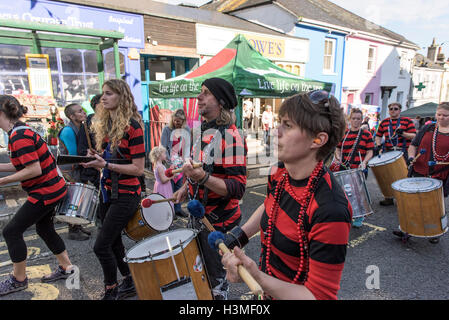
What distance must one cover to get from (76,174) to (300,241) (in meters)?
4.19

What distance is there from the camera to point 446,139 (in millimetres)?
4293

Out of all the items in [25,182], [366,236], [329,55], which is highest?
[329,55]

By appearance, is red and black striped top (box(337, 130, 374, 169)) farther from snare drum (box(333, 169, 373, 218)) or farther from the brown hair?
the brown hair

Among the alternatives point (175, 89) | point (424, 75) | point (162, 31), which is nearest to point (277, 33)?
point (162, 31)

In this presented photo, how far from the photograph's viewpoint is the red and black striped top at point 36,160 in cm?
258

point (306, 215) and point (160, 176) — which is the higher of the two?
point (306, 215)

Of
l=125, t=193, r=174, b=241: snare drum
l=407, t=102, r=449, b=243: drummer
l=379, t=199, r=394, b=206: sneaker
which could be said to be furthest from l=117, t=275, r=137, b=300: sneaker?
l=379, t=199, r=394, b=206: sneaker

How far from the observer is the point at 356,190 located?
4125 mm

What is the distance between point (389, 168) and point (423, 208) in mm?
1350

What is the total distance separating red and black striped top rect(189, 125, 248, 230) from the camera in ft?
6.90

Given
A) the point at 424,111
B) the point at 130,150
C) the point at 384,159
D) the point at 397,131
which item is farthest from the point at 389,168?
the point at 424,111

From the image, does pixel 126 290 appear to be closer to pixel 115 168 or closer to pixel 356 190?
pixel 115 168

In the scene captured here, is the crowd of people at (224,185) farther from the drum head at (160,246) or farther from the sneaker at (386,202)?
the sneaker at (386,202)

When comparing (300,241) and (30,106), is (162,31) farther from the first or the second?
(300,241)
